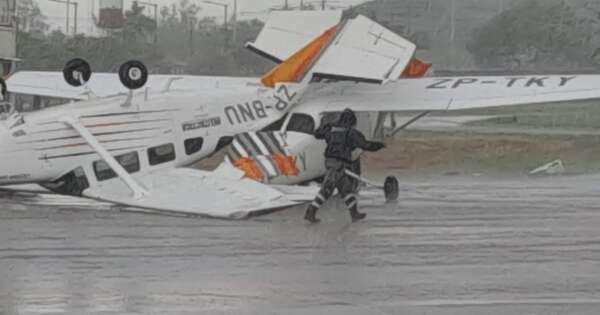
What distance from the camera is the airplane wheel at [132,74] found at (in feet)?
63.1

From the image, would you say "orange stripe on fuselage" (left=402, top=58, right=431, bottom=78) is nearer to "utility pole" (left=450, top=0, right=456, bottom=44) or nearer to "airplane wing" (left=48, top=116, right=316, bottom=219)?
"airplane wing" (left=48, top=116, right=316, bottom=219)

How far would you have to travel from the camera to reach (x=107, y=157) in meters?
18.3

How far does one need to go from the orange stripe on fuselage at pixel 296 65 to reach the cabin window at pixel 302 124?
2.57ft

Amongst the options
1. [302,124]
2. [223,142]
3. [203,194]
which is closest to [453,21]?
[302,124]

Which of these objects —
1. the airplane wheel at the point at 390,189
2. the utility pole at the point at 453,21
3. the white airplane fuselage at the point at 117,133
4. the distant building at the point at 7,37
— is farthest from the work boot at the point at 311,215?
the utility pole at the point at 453,21

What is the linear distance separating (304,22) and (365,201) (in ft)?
13.9

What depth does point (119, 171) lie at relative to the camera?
18156mm

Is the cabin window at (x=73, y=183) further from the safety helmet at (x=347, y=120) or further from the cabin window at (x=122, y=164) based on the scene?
the safety helmet at (x=347, y=120)

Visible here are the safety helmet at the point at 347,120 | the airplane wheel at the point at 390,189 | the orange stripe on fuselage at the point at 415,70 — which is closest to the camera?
the safety helmet at the point at 347,120

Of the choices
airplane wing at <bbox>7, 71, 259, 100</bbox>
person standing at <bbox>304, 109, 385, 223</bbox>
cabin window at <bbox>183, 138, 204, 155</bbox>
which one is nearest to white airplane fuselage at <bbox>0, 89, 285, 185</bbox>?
cabin window at <bbox>183, 138, 204, 155</bbox>

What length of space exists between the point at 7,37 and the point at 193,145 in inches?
783

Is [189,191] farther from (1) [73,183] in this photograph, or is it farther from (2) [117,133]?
(1) [73,183]

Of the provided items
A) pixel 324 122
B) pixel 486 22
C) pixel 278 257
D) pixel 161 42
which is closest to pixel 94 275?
pixel 278 257

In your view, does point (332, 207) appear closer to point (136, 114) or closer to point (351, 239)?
point (136, 114)
